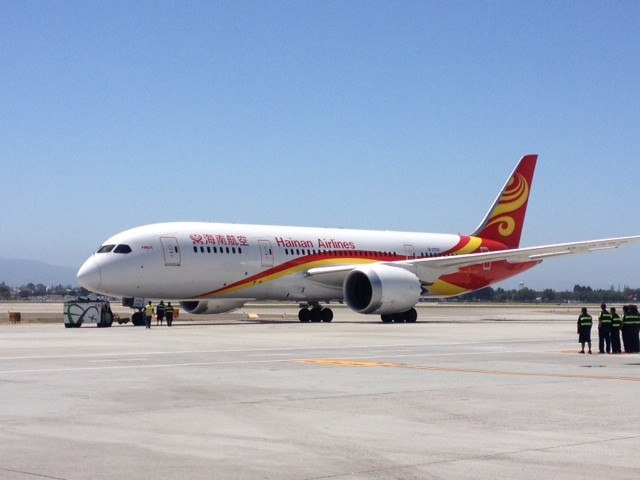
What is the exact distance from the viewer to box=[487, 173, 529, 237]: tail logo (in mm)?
54250

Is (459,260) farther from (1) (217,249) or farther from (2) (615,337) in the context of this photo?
(2) (615,337)

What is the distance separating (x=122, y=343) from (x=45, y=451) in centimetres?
1835

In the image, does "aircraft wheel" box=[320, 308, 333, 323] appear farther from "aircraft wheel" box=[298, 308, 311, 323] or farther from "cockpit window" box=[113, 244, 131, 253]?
"cockpit window" box=[113, 244, 131, 253]

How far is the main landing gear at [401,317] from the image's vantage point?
1813 inches

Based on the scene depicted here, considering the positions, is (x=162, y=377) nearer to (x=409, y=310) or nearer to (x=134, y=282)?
(x=134, y=282)

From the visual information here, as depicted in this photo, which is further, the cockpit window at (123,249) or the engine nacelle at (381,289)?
the engine nacelle at (381,289)

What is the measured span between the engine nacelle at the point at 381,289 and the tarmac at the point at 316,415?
18411 mm

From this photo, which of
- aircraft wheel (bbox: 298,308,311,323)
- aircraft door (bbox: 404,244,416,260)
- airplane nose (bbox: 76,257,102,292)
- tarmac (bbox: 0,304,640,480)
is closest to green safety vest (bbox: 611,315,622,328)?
tarmac (bbox: 0,304,640,480)

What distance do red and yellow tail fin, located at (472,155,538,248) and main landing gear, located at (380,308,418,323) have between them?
30.4ft

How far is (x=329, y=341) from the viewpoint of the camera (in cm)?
2931

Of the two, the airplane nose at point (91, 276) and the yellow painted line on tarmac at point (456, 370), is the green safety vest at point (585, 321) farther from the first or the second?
the airplane nose at point (91, 276)

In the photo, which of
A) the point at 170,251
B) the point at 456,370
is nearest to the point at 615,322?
the point at 456,370

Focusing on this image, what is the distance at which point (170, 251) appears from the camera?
40406mm

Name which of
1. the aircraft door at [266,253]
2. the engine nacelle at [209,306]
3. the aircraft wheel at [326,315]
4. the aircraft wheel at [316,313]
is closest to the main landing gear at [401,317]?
the aircraft wheel at [326,315]
